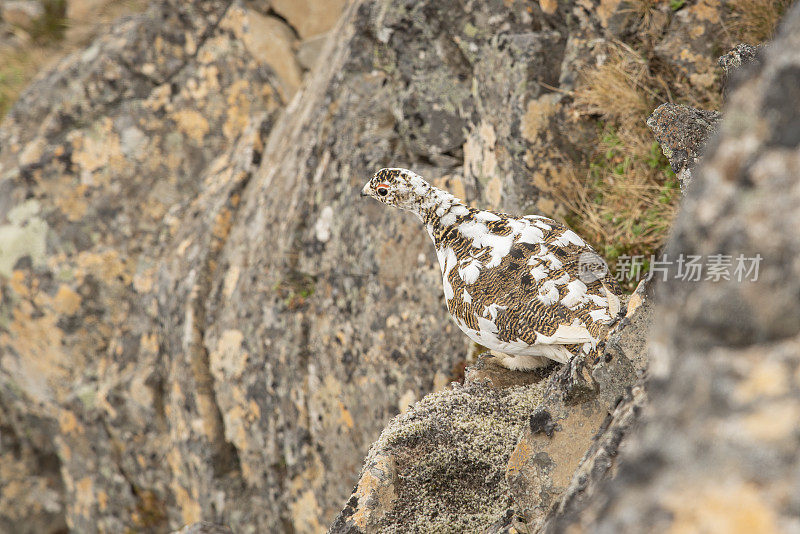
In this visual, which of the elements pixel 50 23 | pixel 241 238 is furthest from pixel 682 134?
pixel 50 23

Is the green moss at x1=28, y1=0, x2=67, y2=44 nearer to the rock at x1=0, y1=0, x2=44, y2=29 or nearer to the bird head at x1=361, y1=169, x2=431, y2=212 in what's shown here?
the rock at x1=0, y1=0, x2=44, y2=29

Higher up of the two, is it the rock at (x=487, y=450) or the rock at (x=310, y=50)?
the rock at (x=310, y=50)

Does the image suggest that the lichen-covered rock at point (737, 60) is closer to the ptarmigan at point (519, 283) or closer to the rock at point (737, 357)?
the ptarmigan at point (519, 283)

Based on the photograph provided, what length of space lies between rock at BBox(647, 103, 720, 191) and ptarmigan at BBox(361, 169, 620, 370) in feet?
2.39

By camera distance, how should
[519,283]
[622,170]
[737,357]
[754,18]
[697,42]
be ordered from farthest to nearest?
[622,170], [697,42], [754,18], [519,283], [737,357]

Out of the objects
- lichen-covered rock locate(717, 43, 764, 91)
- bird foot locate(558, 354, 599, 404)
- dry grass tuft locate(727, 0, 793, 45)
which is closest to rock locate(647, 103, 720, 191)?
lichen-covered rock locate(717, 43, 764, 91)

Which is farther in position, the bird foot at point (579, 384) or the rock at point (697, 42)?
the rock at point (697, 42)

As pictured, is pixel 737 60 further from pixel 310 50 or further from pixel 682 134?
pixel 310 50

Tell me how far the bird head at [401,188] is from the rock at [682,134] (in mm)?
1593

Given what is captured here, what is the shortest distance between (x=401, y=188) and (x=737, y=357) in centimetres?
352

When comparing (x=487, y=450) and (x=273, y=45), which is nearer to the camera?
(x=487, y=450)

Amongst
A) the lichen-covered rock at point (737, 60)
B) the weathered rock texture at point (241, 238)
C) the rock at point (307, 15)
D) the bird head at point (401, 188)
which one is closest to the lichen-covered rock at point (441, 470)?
the bird head at point (401, 188)

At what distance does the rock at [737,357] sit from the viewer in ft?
3.99

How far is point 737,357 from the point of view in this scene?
1318 mm
